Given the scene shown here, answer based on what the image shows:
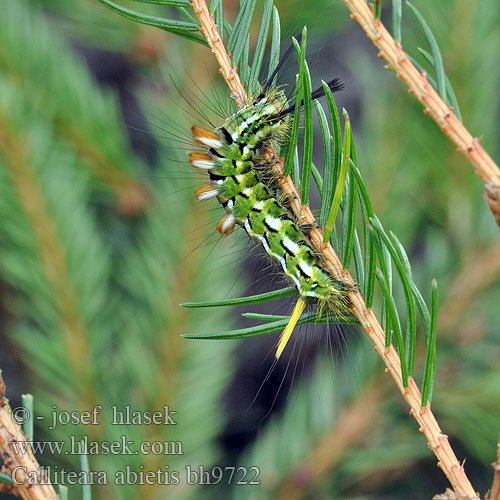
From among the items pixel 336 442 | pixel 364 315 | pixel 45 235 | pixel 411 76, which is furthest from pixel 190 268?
pixel 411 76

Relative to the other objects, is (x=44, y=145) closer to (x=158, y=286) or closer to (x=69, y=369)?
(x=158, y=286)

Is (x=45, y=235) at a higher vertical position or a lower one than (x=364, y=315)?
higher

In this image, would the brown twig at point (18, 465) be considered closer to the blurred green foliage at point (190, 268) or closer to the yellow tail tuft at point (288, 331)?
the yellow tail tuft at point (288, 331)

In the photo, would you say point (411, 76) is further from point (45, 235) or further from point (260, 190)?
point (45, 235)

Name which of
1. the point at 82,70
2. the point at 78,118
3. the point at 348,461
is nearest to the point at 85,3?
the point at 82,70

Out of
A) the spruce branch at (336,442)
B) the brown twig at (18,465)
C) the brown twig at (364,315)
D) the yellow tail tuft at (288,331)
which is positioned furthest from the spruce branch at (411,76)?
the spruce branch at (336,442)

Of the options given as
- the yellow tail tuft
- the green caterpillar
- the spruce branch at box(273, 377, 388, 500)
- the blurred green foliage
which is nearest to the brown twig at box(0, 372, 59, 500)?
the yellow tail tuft
